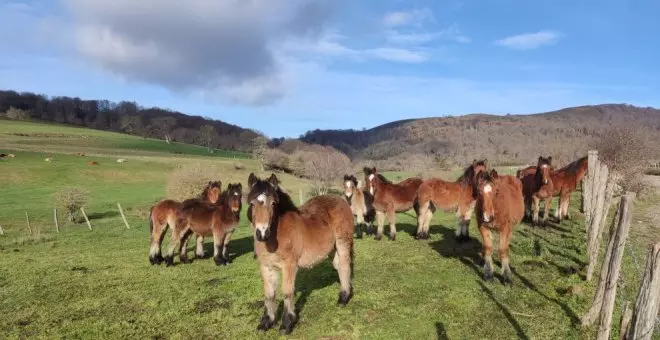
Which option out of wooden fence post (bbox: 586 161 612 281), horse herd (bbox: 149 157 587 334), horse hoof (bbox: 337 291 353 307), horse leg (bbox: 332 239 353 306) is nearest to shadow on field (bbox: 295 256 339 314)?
horse hoof (bbox: 337 291 353 307)

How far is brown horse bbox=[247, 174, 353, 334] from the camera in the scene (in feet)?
19.8

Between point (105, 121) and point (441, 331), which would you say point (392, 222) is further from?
point (105, 121)

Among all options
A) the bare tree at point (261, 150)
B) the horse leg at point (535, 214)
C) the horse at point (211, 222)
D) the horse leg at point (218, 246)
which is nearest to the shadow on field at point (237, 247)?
the horse leg at point (218, 246)

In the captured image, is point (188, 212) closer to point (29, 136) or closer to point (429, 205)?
point (429, 205)

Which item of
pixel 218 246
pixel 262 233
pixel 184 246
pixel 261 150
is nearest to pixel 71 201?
pixel 184 246

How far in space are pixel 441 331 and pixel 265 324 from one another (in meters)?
3.07

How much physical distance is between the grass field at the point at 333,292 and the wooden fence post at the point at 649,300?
7.70 feet

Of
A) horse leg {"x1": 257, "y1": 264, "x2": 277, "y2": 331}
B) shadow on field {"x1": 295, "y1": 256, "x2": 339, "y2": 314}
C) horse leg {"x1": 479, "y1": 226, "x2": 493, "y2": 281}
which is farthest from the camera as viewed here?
horse leg {"x1": 479, "y1": 226, "x2": 493, "y2": 281}

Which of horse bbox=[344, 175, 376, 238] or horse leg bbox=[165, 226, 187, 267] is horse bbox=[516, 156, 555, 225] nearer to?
horse bbox=[344, 175, 376, 238]

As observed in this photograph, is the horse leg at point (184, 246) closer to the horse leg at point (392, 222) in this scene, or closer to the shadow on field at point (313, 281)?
the shadow on field at point (313, 281)

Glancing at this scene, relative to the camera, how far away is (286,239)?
655 centimetres

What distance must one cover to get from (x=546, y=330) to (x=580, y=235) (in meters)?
8.74

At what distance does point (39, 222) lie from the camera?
26391 millimetres

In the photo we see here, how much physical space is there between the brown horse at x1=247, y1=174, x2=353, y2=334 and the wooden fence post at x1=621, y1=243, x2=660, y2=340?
15.3ft
